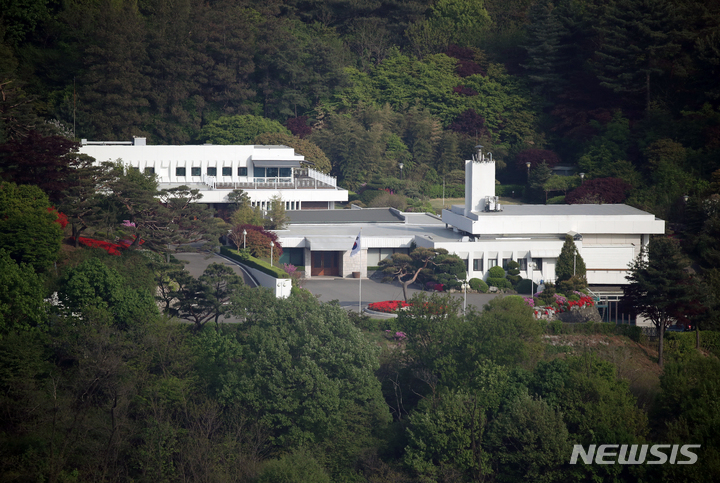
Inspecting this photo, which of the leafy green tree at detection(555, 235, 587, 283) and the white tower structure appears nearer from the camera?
the leafy green tree at detection(555, 235, 587, 283)

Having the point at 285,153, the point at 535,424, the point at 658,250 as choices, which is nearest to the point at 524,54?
the point at 285,153

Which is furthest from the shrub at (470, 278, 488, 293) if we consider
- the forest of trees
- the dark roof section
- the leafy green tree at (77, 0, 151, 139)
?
the leafy green tree at (77, 0, 151, 139)

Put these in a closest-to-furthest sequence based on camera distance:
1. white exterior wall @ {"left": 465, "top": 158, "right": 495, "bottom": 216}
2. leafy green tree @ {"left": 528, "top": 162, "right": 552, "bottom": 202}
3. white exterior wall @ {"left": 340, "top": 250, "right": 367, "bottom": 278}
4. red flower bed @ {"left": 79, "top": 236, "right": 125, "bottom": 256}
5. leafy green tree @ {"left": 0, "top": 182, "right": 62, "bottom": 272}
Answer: leafy green tree @ {"left": 0, "top": 182, "right": 62, "bottom": 272}, red flower bed @ {"left": 79, "top": 236, "right": 125, "bottom": 256}, white exterior wall @ {"left": 340, "top": 250, "right": 367, "bottom": 278}, white exterior wall @ {"left": 465, "top": 158, "right": 495, "bottom": 216}, leafy green tree @ {"left": 528, "top": 162, "right": 552, "bottom": 202}

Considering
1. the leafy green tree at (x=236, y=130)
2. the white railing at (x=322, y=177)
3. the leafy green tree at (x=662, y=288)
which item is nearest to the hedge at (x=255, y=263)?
the leafy green tree at (x=662, y=288)

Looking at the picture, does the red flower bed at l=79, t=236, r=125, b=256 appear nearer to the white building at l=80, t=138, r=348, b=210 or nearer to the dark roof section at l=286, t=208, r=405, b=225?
the dark roof section at l=286, t=208, r=405, b=225

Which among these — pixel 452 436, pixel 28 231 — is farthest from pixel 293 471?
pixel 28 231

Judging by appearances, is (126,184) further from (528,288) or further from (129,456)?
(528,288)
